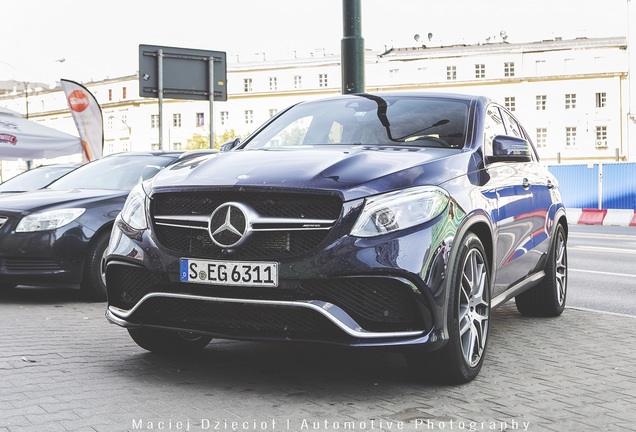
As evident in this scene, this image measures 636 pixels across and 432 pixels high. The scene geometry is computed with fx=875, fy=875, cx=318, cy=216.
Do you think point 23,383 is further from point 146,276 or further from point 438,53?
point 438,53

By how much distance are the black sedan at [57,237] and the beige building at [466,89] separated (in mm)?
62077

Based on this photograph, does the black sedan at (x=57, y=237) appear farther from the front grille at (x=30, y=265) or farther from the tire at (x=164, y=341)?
the tire at (x=164, y=341)

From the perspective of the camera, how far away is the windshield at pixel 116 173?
8664 millimetres

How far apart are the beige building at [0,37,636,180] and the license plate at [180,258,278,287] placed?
64.9 m

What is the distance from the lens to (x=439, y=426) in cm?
371

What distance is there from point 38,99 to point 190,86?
305 feet

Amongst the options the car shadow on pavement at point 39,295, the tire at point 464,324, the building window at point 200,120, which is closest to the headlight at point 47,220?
the car shadow on pavement at point 39,295

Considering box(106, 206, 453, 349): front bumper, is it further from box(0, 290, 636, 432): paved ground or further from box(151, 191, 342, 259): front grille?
box(0, 290, 636, 432): paved ground

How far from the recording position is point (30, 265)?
25.0ft

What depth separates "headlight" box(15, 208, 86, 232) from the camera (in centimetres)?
761

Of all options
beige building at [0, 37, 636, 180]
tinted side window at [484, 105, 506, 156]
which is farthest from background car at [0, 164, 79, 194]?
beige building at [0, 37, 636, 180]

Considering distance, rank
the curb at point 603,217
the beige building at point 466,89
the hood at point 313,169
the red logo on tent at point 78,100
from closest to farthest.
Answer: the hood at point 313,169, the red logo on tent at point 78,100, the curb at point 603,217, the beige building at point 466,89

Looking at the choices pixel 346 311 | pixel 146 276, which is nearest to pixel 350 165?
pixel 346 311

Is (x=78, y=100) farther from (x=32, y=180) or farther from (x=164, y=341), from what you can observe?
(x=164, y=341)
